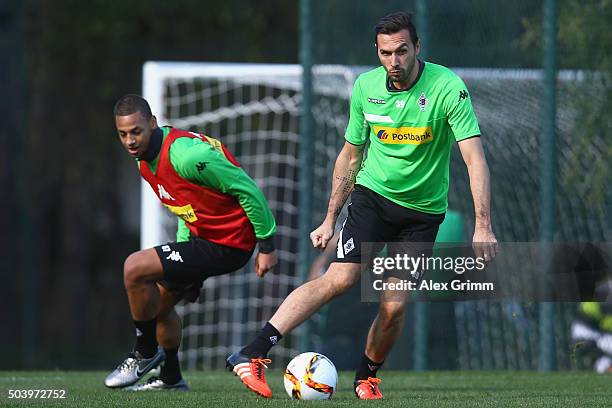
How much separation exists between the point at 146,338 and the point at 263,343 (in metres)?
1.06

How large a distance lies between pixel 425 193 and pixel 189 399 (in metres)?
1.77

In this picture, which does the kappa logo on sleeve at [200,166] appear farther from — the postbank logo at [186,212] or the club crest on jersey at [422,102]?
the club crest on jersey at [422,102]

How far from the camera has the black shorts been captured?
26.8 ft

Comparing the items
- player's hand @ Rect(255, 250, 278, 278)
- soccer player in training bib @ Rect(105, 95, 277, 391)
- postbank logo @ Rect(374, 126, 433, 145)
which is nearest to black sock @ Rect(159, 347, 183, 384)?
soccer player in training bib @ Rect(105, 95, 277, 391)

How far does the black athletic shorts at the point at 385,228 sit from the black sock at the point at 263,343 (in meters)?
0.56

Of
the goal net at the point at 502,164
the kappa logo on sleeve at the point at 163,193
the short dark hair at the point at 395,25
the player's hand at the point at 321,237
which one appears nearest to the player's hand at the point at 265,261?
the player's hand at the point at 321,237

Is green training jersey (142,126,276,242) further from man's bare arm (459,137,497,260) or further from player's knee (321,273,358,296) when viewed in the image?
man's bare arm (459,137,497,260)

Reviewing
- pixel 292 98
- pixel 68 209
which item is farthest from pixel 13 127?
pixel 292 98

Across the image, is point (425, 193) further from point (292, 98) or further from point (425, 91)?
point (292, 98)

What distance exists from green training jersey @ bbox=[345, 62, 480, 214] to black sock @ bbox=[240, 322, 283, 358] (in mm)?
1023

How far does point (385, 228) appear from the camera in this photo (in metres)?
8.01

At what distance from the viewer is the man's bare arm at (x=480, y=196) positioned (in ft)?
24.4

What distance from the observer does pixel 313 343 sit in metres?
11.5

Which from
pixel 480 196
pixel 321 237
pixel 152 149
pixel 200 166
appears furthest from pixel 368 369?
pixel 152 149
